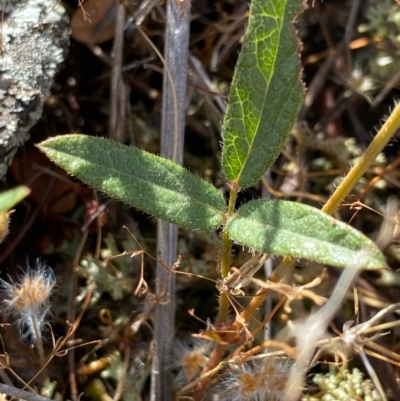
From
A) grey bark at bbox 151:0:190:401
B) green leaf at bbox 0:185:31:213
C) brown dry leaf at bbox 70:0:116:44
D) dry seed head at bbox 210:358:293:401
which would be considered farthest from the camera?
A: brown dry leaf at bbox 70:0:116:44

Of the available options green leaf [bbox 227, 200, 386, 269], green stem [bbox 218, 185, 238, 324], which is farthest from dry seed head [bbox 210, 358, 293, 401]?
green leaf [bbox 227, 200, 386, 269]

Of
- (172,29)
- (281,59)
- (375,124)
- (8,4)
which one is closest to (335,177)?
(375,124)

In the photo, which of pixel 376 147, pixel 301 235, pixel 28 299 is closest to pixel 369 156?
pixel 376 147

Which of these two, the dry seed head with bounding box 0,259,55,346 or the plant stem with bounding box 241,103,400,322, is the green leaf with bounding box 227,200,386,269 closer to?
the plant stem with bounding box 241,103,400,322

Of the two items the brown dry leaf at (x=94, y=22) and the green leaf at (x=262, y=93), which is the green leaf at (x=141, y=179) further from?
the brown dry leaf at (x=94, y=22)

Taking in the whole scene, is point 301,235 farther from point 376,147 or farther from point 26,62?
point 26,62

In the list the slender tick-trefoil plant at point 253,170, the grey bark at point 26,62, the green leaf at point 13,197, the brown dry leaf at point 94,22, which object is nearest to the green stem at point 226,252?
the slender tick-trefoil plant at point 253,170
